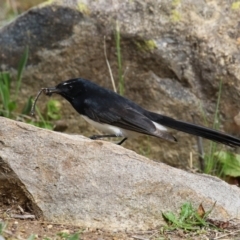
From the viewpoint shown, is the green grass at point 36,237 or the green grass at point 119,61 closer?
the green grass at point 36,237

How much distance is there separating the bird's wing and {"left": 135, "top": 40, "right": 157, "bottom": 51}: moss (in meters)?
1.25

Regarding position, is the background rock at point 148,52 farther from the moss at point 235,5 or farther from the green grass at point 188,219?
the green grass at point 188,219

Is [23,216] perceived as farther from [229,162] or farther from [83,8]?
[83,8]

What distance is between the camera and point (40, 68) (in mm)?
8203

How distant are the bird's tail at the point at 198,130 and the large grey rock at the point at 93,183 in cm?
96

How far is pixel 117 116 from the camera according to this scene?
22.4 ft

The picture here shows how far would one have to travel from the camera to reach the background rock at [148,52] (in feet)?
25.4

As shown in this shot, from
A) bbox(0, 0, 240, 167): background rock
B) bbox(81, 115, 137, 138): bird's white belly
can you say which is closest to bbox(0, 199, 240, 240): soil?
bbox(81, 115, 137, 138): bird's white belly

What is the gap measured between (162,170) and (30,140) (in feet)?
3.37

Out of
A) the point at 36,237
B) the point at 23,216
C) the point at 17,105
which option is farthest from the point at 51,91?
the point at 36,237

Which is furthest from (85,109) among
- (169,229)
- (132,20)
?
(169,229)

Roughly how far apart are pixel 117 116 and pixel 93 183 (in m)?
1.74

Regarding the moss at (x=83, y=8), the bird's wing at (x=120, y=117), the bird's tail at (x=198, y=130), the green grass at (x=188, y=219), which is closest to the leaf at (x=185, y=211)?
the green grass at (x=188, y=219)

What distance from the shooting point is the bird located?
21.6 feet
